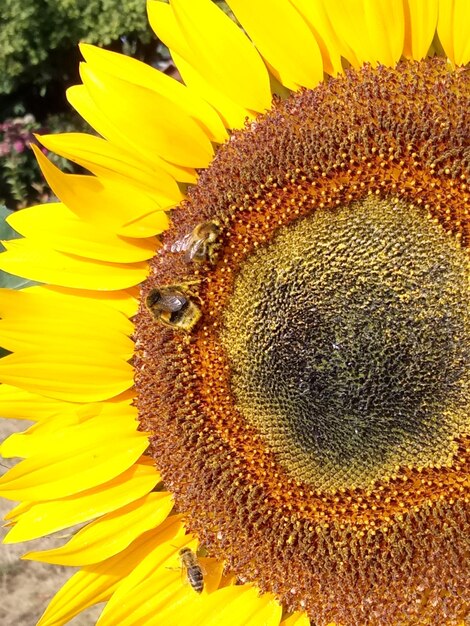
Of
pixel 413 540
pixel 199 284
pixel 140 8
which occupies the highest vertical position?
pixel 140 8

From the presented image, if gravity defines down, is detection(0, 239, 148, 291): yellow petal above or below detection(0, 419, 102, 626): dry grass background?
above

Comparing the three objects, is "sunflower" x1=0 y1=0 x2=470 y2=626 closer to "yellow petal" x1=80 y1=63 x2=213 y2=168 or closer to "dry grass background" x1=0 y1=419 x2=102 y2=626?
"yellow petal" x1=80 y1=63 x2=213 y2=168

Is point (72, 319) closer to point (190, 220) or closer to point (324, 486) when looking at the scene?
point (190, 220)

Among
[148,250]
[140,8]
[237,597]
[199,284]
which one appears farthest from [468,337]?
[140,8]

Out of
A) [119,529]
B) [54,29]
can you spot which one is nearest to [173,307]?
[119,529]

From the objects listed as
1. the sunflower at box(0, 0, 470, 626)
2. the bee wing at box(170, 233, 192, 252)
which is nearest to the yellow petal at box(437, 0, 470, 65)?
the sunflower at box(0, 0, 470, 626)

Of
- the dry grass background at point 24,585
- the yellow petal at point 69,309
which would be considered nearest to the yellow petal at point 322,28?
the yellow petal at point 69,309

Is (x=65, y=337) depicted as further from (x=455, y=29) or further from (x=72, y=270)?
(x=455, y=29)
